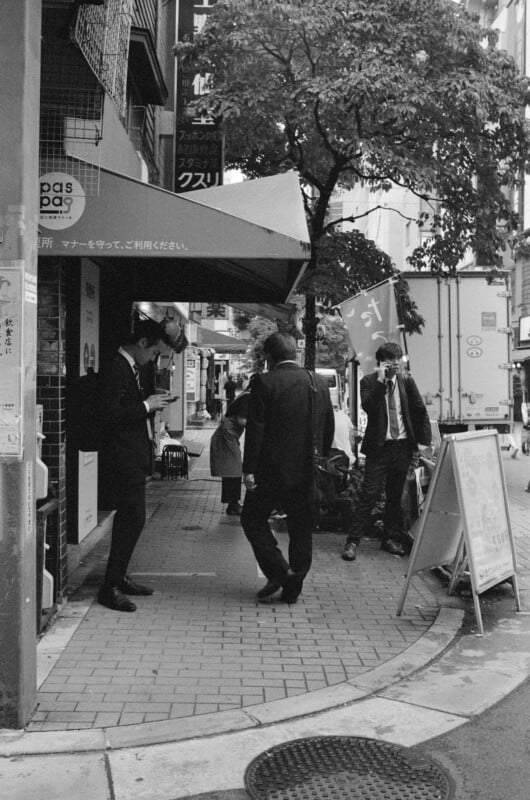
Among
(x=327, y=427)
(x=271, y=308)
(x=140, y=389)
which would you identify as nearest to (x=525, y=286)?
(x=271, y=308)

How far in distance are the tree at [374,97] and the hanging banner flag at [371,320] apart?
215 cm

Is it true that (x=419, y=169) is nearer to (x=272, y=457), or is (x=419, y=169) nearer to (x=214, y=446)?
(x=214, y=446)

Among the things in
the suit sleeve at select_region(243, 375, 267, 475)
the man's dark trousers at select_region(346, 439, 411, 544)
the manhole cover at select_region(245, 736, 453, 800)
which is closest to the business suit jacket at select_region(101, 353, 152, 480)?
the suit sleeve at select_region(243, 375, 267, 475)

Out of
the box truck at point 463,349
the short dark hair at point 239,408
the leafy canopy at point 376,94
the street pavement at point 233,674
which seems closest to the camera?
the street pavement at point 233,674

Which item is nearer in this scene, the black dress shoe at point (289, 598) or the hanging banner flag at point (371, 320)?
the black dress shoe at point (289, 598)

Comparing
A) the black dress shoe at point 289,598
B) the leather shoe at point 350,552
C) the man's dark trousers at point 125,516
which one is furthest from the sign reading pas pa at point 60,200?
the leather shoe at point 350,552

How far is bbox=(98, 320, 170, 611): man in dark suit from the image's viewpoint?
5.54 metres

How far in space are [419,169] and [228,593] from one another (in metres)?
5.69

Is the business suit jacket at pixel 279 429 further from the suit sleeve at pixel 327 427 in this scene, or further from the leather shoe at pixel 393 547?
the leather shoe at pixel 393 547

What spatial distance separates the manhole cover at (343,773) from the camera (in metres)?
3.37

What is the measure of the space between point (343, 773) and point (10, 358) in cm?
235

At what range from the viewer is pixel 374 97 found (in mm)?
9273

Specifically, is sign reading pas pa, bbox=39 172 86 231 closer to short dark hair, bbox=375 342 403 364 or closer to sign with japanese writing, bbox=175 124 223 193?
short dark hair, bbox=375 342 403 364

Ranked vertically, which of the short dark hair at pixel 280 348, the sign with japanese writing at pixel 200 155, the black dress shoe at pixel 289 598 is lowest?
the black dress shoe at pixel 289 598
